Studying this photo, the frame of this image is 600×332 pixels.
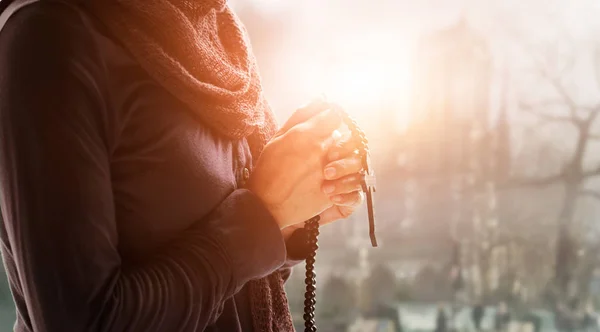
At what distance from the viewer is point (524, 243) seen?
4.97 ft

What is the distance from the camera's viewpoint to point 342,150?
524 millimetres

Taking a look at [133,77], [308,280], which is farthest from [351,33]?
[133,77]

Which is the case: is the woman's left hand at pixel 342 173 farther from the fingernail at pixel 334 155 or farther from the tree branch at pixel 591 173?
the tree branch at pixel 591 173

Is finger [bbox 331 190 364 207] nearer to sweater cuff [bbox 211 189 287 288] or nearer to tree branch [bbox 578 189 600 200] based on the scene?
sweater cuff [bbox 211 189 287 288]

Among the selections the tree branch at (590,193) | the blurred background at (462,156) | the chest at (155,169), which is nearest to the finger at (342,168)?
the chest at (155,169)

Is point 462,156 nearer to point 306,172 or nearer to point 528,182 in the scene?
point 528,182

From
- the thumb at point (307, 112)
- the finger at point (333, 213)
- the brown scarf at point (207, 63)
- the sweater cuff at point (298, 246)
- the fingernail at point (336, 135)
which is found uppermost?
the brown scarf at point (207, 63)

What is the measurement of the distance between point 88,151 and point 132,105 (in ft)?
0.20

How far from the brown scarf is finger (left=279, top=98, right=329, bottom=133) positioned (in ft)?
0.11

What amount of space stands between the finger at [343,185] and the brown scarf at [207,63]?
96 millimetres

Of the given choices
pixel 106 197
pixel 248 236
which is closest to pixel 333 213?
pixel 248 236

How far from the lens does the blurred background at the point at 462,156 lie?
4.55 feet

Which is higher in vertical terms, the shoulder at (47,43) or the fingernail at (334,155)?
the shoulder at (47,43)

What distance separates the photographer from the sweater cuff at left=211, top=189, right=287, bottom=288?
0.45 m
